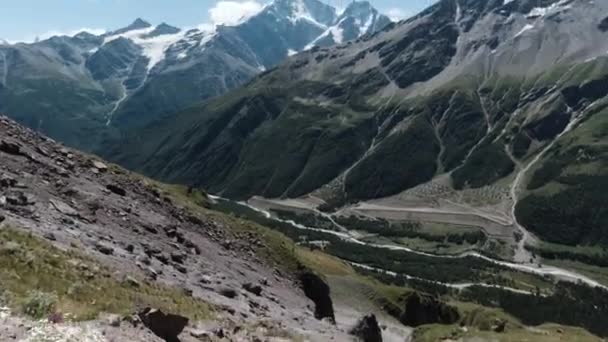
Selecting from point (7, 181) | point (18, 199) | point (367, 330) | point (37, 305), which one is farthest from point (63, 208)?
point (367, 330)

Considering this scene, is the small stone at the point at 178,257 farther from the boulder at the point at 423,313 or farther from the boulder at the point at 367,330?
the boulder at the point at 423,313

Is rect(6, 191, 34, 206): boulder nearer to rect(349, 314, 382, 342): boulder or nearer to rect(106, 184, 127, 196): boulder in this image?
rect(106, 184, 127, 196): boulder

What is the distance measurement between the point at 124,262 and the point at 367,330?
885 inches

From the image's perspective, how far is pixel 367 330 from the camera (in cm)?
4662

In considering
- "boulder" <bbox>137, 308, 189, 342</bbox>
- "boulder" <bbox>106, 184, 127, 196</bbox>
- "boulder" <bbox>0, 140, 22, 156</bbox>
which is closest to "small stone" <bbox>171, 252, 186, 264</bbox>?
"boulder" <bbox>106, 184, 127, 196</bbox>

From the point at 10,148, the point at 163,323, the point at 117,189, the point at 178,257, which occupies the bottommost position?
the point at 163,323

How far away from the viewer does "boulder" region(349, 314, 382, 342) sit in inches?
1763

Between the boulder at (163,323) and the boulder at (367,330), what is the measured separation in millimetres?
25406

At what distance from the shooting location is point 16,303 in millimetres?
17391

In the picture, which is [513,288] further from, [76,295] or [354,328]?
[76,295]

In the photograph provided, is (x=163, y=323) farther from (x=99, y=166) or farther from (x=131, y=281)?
(x=99, y=166)

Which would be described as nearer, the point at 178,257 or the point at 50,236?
the point at 50,236

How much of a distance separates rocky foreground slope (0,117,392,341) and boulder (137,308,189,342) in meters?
0.05

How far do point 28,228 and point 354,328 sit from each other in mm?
26118
